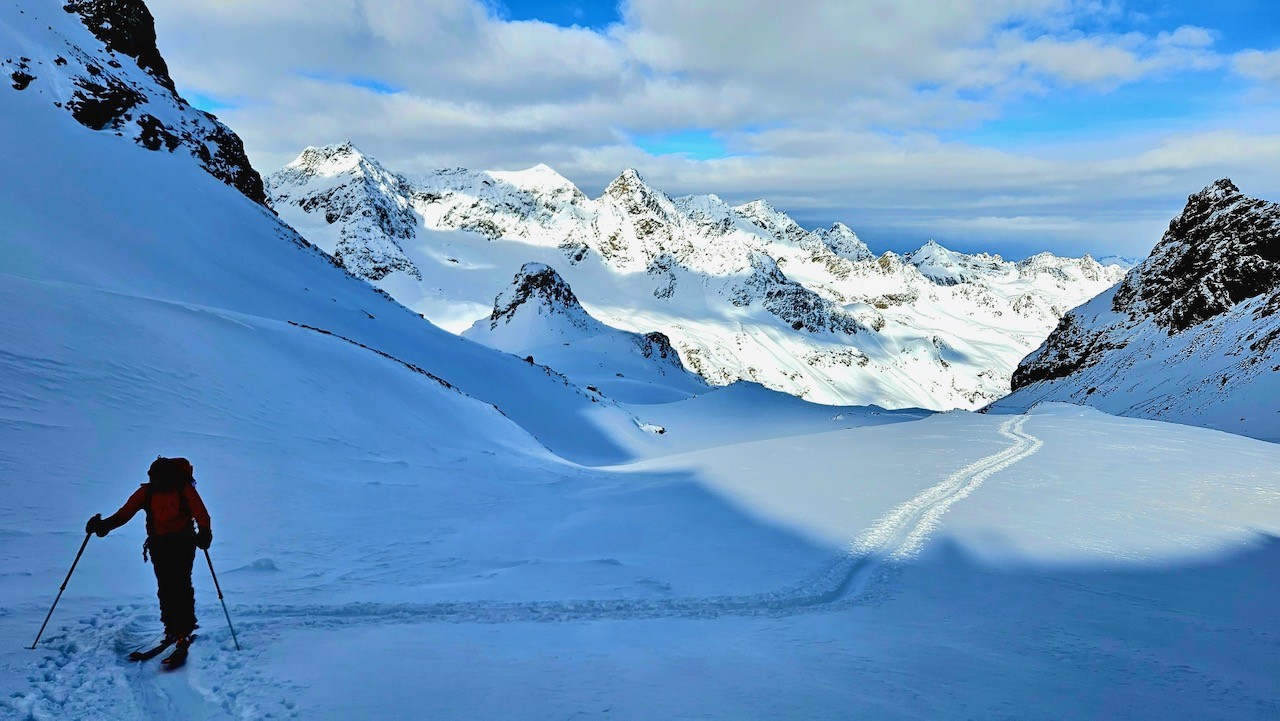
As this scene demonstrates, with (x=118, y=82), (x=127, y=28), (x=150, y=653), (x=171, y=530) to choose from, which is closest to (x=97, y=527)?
(x=171, y=530)

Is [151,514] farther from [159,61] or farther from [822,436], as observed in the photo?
[159,61]

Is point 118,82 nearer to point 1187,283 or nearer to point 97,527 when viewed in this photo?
point 97,527

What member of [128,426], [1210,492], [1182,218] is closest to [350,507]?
[128,426]

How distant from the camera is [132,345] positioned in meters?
13.4

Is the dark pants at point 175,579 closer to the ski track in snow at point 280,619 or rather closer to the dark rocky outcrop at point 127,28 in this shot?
the ski track in snow at point 280,619

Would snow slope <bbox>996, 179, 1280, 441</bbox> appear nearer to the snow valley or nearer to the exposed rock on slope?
the snow valley

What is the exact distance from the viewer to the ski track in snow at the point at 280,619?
493cm

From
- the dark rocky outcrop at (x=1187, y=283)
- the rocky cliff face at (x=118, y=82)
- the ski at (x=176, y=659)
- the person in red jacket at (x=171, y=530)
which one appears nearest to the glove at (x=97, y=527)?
the person in red jacket at (x=171, y=530)

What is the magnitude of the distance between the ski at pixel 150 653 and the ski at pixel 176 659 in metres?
0.09

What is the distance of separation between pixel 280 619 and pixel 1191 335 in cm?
9709

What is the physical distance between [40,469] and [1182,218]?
5016 inches

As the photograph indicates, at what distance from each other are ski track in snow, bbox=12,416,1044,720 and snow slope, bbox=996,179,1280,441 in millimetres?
50269

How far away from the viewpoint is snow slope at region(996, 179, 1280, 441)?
54.6m

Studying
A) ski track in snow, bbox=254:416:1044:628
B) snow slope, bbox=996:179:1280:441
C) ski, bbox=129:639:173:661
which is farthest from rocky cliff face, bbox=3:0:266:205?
snow slope, bbox=996:179:1280:441
